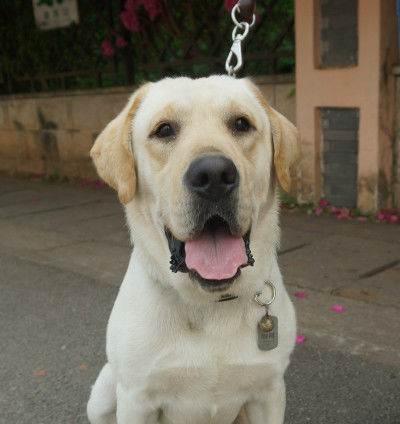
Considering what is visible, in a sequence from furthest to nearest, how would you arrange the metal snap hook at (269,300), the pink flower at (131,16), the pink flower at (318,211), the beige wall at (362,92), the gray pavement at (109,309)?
the pink flower at (131,16) → the pink flower at (318,211) → the beige wall at (362,92) → the gray pavement at (109,309) → the metal snap hook at (269,300)

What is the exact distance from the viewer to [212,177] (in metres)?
2.14

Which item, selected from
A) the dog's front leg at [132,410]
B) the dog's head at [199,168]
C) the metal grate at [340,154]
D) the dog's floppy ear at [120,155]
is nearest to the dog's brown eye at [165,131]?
the dog's head at [199,168]

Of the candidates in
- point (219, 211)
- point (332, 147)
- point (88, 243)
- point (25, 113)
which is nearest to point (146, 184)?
point (219, 211)

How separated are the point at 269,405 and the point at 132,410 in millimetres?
538

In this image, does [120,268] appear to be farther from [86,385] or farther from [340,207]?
[340,207]

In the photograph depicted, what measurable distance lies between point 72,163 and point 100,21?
211 cm

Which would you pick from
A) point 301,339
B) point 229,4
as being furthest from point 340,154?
point 301,339

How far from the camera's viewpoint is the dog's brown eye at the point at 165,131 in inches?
94.6

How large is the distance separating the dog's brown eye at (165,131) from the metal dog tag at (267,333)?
789 millimetres

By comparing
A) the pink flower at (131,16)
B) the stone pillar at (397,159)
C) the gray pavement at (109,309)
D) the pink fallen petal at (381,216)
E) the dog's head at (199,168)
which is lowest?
the pink fallen petal at (381,216)

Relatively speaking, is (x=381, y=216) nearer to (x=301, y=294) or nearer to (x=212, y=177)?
(x=301, y=294)

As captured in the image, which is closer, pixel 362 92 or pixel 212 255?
pixel 212 255

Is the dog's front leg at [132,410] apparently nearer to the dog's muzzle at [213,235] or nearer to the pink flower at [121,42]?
the dog's muzzle at [213,235]

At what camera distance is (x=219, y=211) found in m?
2.22
